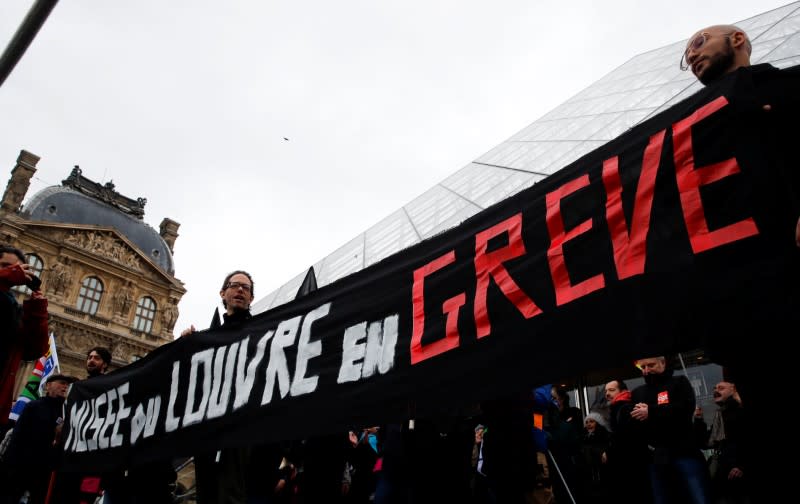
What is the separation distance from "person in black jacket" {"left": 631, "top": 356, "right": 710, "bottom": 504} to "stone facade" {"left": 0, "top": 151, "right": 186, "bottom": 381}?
35907 millimetres

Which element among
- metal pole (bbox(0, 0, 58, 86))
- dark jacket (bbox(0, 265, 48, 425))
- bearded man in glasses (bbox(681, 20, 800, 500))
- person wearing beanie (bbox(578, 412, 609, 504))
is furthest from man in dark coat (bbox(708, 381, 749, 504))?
dark jacket (bbox(0, 265, 48, 425))

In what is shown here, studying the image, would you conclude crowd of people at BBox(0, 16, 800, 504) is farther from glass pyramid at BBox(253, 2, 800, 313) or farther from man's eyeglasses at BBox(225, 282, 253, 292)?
glass pyramid at BBox(253, 2, 800, 313)

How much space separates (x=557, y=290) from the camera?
231 cm

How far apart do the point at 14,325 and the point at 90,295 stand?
38.1 meters

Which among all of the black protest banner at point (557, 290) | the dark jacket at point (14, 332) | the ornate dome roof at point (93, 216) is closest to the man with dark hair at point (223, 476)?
the black protest banner at point (557, 290)

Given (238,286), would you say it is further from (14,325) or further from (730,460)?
(730,460)

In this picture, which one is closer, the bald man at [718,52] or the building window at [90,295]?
the bald man at [718,52]

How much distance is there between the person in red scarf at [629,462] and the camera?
13.1 ft

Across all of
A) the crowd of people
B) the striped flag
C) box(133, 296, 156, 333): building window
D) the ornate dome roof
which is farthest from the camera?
box(133, 296, 156, 333): building window

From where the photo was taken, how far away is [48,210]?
3828 centimetres

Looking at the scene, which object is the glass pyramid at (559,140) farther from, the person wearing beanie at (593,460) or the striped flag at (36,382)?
the striped flag at (36,382)

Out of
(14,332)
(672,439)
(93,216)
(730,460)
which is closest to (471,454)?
(672,439)

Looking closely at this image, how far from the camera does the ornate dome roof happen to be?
38344mm

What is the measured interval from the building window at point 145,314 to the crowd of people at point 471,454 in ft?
121
